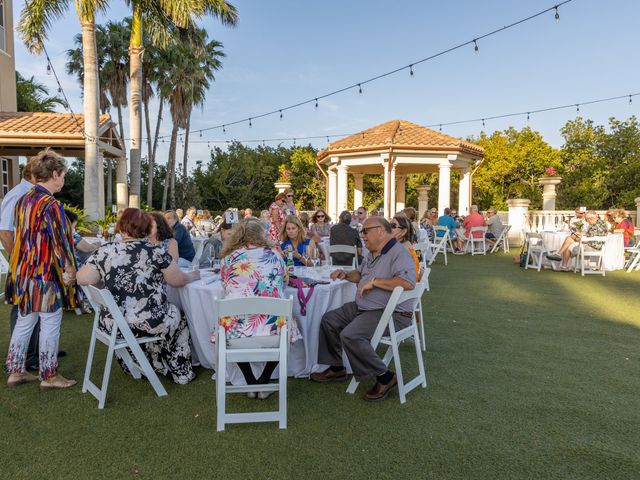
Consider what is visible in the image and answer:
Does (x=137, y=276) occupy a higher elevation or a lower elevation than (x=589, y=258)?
higher

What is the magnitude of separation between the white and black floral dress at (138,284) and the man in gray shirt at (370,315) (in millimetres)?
1186

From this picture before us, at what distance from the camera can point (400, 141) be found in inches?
590

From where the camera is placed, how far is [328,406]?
10.2 feet

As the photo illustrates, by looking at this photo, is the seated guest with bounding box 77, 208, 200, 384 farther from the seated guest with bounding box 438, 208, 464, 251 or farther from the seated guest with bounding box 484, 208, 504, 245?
the seated guest with bounding box 484, 208, 504, 245

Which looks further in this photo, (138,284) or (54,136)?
(54,136)

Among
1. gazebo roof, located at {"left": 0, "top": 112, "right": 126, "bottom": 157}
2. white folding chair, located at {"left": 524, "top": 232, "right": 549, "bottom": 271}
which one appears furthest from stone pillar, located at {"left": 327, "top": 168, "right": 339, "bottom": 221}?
white folding chair, located at {"left": 524, "top": 232, "right": 549, "bottom": 271}

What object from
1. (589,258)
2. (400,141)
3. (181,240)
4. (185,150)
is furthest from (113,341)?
(185,150)

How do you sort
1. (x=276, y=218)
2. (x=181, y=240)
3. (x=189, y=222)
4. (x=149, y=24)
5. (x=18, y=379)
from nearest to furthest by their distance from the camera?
(x=18, y=379) → (x=181, y=240) → (x=276, y=218) → (x=189, y=222) → (x=149, y=24)

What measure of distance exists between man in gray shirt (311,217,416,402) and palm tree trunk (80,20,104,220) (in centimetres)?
878

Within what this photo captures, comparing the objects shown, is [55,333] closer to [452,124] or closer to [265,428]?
[265,428]

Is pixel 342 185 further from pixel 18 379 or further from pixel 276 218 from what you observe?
pixel 18 379

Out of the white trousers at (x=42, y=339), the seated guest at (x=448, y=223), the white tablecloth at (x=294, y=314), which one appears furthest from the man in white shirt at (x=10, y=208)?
the seated guest at (x=448, y=223)

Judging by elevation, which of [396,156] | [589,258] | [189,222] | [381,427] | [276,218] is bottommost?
[381,427]

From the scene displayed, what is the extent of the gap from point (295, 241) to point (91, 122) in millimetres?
7747
